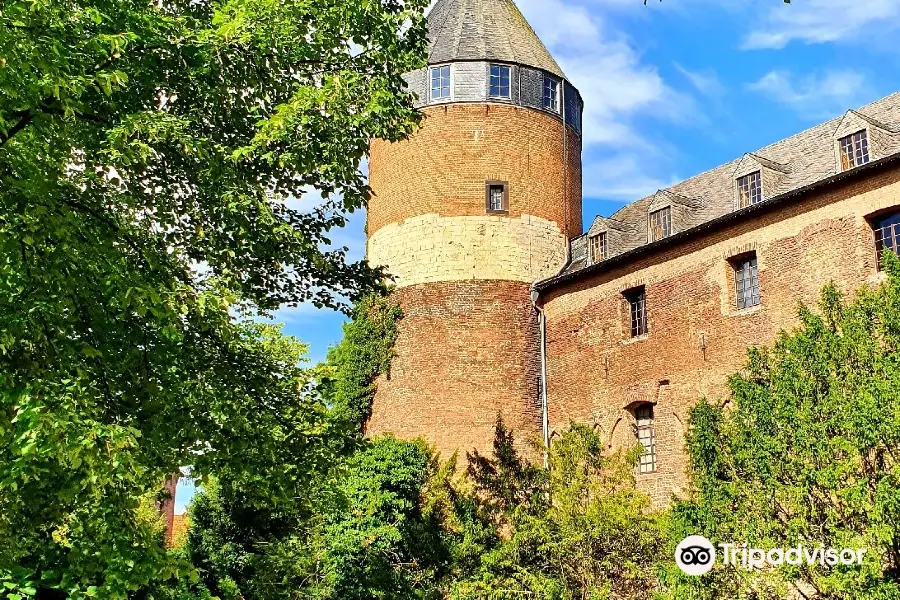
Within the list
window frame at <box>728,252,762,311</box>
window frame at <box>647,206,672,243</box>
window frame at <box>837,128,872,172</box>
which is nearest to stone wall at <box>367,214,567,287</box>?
window frame at <box>647,206,672,243</box>

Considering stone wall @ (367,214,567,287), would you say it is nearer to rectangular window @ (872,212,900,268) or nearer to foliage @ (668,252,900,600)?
foliage @ (668,252,900,600)

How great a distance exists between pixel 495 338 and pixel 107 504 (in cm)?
1651

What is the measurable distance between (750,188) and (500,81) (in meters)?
7.93

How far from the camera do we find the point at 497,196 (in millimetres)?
24594

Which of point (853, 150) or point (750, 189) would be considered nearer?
point (853, 150)

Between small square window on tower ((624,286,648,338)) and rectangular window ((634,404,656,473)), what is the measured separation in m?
1.78

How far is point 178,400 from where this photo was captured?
8.70 meters

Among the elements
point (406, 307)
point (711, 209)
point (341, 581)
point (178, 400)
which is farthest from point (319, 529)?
point (178, 400)

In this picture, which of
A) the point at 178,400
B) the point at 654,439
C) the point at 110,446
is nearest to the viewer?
the point at 110,446

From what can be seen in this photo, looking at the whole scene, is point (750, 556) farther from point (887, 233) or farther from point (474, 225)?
point (474, 225)

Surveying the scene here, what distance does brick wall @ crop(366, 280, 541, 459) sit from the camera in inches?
898

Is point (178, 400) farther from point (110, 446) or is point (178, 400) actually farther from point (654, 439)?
point (654, 439)

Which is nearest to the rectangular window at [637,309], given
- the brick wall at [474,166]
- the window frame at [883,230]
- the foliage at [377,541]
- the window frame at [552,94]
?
the brick wall at [474,166]

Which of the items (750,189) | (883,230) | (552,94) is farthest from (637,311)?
(552,94)
